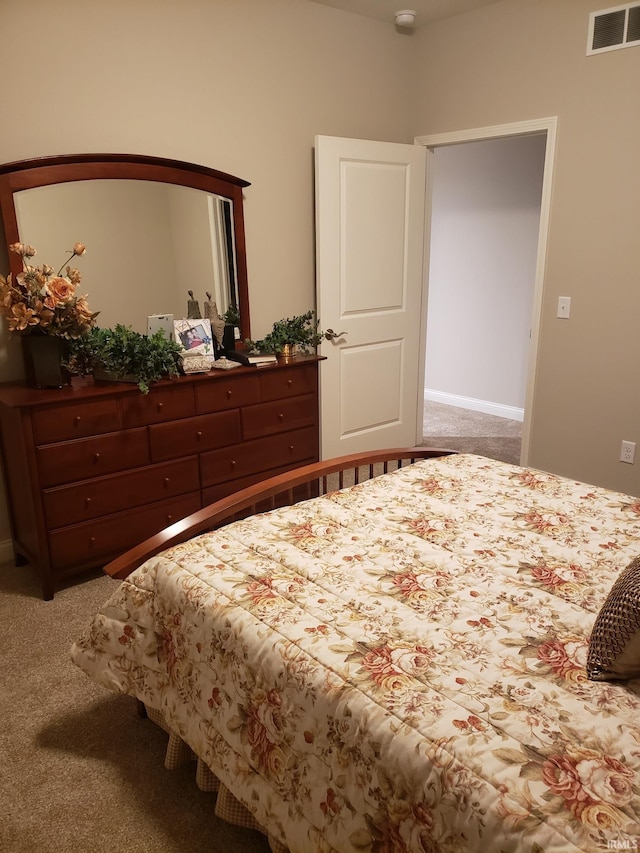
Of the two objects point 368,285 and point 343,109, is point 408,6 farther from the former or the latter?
point 368,285

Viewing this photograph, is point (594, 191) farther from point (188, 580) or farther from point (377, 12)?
point (188, 580)

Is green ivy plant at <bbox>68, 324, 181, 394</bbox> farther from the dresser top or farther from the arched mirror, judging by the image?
the arched mirror

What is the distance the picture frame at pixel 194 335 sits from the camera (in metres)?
3.24

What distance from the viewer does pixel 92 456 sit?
109 inches

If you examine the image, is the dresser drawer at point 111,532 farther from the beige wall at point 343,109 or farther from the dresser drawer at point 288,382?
the dresser drawer at point 288,382

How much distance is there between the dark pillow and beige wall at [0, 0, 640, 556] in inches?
100

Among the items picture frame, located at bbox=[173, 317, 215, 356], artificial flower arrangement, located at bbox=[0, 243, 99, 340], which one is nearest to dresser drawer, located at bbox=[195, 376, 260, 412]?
picture frame, located at bbox=[173, 317, 215, 356]

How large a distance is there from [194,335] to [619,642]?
2567 mm

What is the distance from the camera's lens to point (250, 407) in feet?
10.8

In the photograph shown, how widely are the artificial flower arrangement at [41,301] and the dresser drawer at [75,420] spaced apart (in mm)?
325

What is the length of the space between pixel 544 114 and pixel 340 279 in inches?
58.6

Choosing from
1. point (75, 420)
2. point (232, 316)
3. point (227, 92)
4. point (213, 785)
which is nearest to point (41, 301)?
point (75, 420)

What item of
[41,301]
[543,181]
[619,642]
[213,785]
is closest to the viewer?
[619,642]

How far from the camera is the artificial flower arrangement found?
262 centimetres
